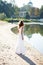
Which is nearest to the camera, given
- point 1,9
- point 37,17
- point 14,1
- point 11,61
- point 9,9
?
point 11,61

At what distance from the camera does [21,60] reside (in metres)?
8.67

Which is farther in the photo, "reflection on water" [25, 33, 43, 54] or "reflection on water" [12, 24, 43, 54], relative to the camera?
"reflection on water" [12, 24, 43, 54]

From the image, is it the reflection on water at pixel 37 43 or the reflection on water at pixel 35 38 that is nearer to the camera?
the reflection on water at pixel 37 43

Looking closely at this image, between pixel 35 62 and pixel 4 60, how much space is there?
1.17 metres

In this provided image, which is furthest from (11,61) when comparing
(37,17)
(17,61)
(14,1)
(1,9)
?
(14,1)

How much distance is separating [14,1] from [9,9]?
19.8 metres

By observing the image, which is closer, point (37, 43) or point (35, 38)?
point (37, 43)

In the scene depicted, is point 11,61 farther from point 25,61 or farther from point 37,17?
point 37,17

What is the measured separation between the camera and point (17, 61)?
8469 millimetres

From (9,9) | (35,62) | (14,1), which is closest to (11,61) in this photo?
(35,62)

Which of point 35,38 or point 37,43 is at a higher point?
point 37,43

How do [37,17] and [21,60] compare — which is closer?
[21,60]

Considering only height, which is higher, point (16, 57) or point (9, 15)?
point (16, 57)

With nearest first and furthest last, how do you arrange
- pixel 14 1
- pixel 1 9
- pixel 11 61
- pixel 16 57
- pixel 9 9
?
pixel 11 61
pixel 16 57
pixel 1 9
pixel 9 9
pixel 14 1
